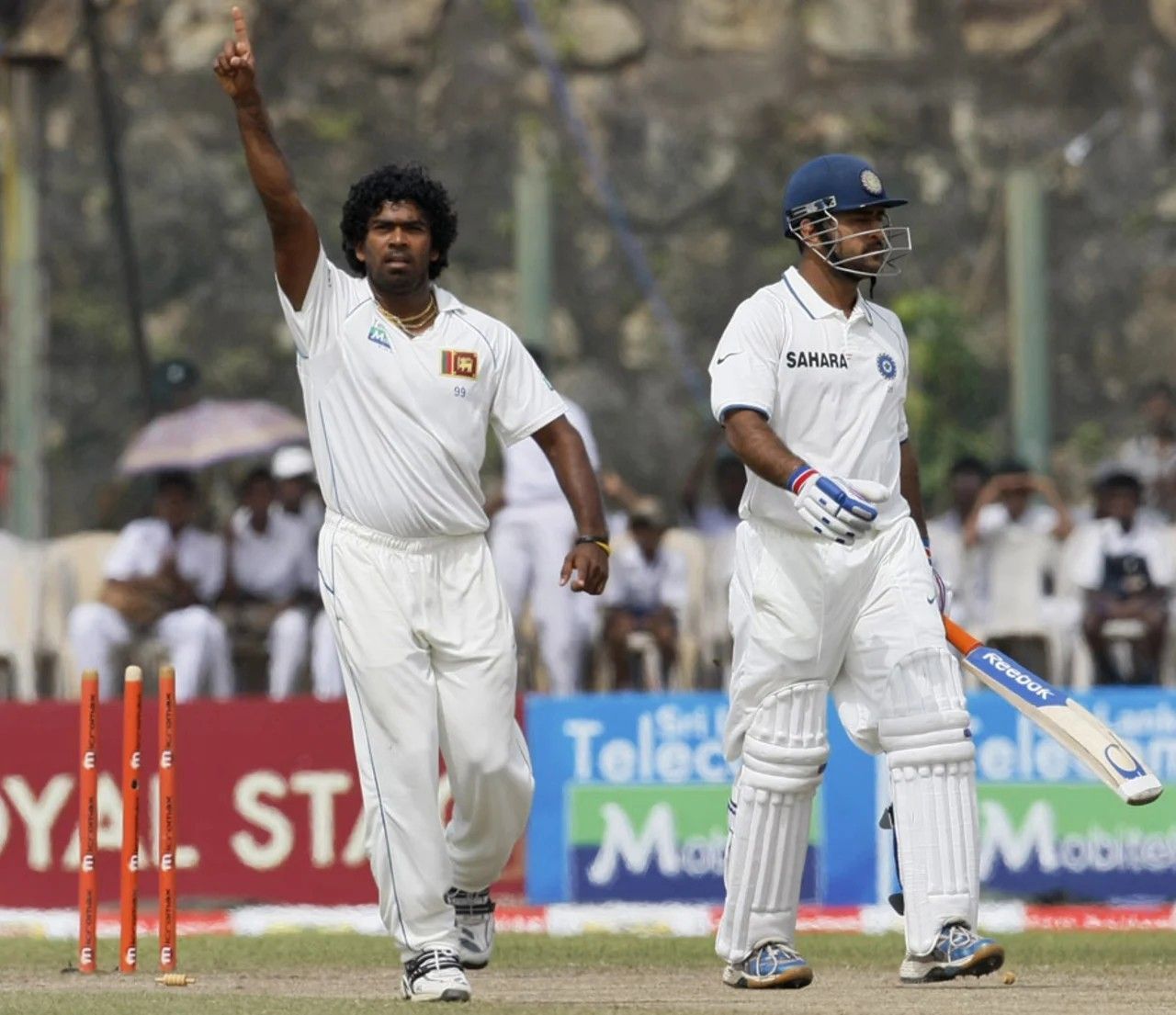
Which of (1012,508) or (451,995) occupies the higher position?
(1012,508)

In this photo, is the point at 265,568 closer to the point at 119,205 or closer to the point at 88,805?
the point at 119,205

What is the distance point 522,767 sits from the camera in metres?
7.43

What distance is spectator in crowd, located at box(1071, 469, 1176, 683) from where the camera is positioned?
540 inches

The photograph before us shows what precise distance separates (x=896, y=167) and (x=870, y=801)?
493 inches

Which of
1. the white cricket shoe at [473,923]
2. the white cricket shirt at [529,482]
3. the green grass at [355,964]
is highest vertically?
the white cricket shirt at [529,482]

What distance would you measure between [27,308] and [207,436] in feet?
4.47

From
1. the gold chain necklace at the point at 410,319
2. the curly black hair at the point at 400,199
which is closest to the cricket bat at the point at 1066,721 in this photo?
the gold chain necklace at the point at 410,319

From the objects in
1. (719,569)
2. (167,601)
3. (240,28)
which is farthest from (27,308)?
(240,28)

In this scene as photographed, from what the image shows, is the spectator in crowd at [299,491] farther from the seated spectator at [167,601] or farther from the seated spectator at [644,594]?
the seated spectator at [644,594]

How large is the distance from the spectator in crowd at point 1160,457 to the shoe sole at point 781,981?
26.7 ft

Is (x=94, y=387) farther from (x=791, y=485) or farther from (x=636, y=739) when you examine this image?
(x=791, y=485)

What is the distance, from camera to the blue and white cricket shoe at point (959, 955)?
7.05m

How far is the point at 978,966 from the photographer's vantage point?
23.2 feet

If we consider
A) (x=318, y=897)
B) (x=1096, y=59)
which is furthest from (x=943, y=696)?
(x=1096, y=59)
